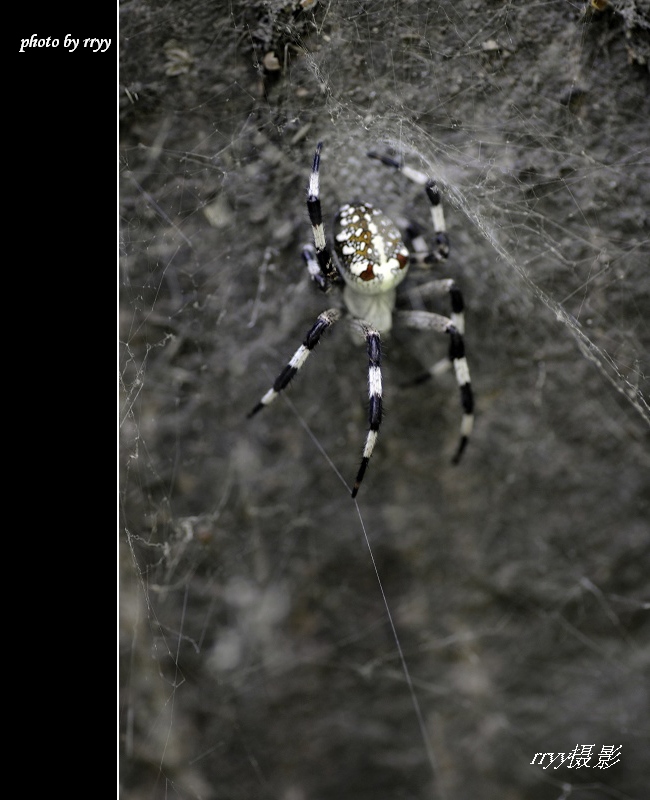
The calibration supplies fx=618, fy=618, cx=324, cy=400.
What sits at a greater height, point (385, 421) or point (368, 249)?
point (368, 249)

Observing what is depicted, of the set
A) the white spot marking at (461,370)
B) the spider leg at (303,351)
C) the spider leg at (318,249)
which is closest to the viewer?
the spider leg at (318,249)

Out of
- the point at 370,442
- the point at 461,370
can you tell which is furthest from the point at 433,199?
the point at 370,442

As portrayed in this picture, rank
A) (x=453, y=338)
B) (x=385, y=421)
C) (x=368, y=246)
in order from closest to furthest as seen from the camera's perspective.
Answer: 1. (x=368, y=246)
2. (x=453, y=338)
3. (x=385, y=421)

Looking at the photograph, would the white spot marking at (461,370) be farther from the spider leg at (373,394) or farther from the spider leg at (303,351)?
the spider leg at (303,351)

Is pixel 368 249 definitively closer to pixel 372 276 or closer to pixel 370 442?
pixel 372 276

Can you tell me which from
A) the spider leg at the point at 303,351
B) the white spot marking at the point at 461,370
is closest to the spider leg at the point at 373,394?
the spider leg at the point at 303,351

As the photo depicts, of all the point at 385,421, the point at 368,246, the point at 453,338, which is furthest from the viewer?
the point at 385,421
